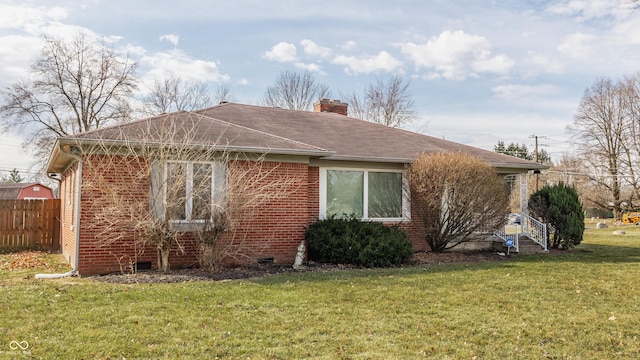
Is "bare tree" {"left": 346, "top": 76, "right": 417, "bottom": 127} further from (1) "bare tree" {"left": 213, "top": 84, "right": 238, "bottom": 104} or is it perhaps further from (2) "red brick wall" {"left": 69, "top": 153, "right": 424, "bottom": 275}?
(2) "red brick wall" {"left": 69, "top": 153, "right": 424, "bottom": 275}

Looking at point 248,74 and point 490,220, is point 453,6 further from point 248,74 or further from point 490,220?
point 248,74

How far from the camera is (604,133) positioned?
4603 centimetres

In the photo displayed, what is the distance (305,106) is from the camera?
1599 inches

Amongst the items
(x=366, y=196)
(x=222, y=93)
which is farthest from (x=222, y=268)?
(x=222, y=93)

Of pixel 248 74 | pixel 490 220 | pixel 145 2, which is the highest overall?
pixel 248 74

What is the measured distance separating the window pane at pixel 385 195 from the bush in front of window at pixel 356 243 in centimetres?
157

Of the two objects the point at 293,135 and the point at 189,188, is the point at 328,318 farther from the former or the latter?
the point at 293,135

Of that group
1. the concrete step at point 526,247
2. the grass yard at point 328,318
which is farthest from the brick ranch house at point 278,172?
the concrete step at point 526,247

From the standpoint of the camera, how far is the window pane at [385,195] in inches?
535

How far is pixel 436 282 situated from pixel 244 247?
4452 millimetres

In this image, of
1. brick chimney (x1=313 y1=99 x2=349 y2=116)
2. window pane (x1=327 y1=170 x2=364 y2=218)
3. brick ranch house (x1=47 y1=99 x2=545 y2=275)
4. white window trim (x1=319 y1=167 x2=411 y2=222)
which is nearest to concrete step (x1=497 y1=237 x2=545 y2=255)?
brick ranch house (x1=47 y1=99 x2=545 y2=275)

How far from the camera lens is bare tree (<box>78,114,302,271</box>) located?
9289mm

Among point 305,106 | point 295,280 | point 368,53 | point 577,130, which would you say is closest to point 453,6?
point 368,53

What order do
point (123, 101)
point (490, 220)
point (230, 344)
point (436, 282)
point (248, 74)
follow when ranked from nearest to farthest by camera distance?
1. point (230, 344)
2. point (436, 282)
3. point (490, 220)
4. point (248, 74)
5. point (123, 101)
